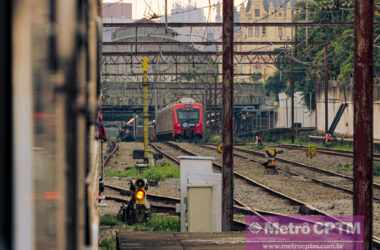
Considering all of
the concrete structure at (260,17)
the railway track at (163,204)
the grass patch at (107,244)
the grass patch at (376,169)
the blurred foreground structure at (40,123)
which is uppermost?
the concrete structure at (260,17)

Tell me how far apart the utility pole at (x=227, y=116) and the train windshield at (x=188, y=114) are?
129 ft

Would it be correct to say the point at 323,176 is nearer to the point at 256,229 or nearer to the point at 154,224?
the point at 154,224

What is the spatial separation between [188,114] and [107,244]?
43.5m

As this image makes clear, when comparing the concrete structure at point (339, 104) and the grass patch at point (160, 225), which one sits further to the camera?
the concrete structure at point (339, 104)

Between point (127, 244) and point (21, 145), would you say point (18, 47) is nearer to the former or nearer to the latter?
point (21, 145)

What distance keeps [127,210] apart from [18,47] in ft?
50.3

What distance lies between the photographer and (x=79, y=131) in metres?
2.74

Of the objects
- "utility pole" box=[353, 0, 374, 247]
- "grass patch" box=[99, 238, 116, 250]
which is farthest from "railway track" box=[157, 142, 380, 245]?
"grass patch" box=[99, 238, 116, 250]

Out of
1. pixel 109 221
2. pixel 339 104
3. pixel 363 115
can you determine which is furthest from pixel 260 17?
pixel 363 115

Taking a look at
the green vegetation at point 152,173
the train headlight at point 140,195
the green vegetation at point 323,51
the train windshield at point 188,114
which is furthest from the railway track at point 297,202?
the train windshield at point 188,114

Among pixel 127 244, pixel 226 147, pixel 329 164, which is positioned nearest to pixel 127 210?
pixel 226 147

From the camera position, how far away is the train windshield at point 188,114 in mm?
56709

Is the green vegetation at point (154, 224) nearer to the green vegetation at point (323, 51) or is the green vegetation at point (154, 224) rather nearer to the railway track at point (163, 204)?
the railway track at point (163, 204)

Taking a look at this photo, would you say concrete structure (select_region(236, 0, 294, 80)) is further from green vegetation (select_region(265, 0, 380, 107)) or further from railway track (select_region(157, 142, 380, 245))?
railway track (select_region(157, 142, 380, 245))
